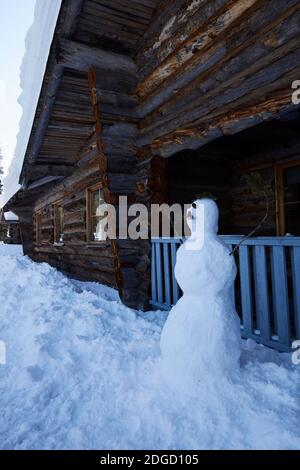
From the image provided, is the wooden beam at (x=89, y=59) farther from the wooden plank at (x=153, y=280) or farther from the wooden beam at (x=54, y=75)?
the wooden plank at (x=153, y=280)

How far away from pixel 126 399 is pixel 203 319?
85 cm

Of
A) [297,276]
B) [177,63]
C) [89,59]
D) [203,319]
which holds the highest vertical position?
[89,59]

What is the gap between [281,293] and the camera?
2982mm

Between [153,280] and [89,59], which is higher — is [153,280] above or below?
below

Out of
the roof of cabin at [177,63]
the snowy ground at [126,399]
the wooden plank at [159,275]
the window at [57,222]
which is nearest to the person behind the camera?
the snowy ground at [126,399]

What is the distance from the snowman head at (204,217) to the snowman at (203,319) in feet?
0.04

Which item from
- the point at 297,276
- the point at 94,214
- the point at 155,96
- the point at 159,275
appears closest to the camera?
the point at 297,276

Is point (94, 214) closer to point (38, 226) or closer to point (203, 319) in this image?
point (203, 319)

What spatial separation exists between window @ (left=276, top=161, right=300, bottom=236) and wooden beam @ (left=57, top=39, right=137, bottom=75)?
3.27m

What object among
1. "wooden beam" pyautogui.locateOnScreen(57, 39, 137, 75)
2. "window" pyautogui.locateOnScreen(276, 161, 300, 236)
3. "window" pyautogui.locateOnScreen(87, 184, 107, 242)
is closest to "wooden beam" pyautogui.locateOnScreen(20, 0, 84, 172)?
"wooden beam" pyautogui.locateOnScreen(57, 39, 137, 75)

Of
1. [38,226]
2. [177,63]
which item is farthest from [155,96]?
[38,226]

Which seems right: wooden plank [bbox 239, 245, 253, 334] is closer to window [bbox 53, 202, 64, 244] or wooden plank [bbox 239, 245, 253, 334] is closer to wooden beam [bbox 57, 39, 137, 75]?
wooden beam [bbox 57, 39, 137, 75]

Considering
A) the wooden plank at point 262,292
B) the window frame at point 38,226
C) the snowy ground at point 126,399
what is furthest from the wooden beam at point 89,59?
the window frame at point 38,226

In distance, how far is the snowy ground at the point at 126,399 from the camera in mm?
1902
